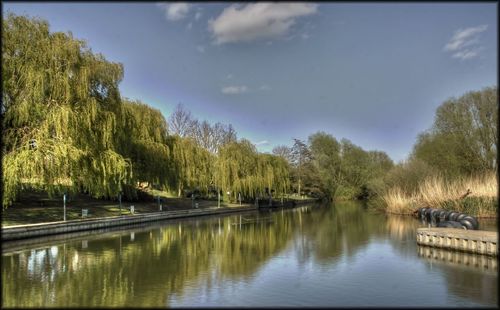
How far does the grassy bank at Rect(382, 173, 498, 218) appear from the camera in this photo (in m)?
31.9

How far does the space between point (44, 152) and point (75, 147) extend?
5.61ft

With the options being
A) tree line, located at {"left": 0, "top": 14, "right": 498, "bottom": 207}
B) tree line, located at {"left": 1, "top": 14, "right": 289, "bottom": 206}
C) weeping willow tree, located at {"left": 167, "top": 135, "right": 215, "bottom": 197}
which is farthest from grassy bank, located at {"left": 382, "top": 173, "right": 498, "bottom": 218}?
tree line, located at {"left": 1, "top": 14, "right": 289, "bottom": 206}

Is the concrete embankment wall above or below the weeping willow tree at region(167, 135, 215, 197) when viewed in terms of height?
below

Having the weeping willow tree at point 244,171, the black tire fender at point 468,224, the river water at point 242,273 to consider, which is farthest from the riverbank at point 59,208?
the black tire fender at point 468,224

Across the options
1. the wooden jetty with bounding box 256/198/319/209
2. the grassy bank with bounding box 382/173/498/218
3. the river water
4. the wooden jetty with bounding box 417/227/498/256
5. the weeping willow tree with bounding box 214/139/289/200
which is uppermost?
the weeping willow tree with bounding box 214/139/289/200

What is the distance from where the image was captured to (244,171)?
5144 centimetres

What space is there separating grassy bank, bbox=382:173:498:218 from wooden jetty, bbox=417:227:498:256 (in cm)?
1455

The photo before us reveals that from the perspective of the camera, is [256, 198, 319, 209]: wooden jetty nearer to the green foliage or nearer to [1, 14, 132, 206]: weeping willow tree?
the green foliage

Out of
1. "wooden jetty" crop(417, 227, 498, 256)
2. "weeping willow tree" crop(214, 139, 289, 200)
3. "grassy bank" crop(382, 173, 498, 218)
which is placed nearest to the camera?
"wooden jetty" crop(417, 227, 498, 256)

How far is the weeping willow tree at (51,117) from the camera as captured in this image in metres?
23.2

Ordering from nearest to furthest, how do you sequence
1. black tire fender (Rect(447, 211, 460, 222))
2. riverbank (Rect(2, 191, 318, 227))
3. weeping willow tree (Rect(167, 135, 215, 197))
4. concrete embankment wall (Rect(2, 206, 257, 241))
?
1. concrete embankment wall (Rect(2, 206, 257, 241))
2. riverbank (Rect(2, 191, 318, 227))
3. black tire fender (Rect(447, 211, 460, 222))
4. weeping willow tree (Rect(167, 135, 215, 197))

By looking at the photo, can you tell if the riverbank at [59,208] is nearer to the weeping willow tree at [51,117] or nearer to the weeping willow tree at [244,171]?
the weeping willow tree at [51,117]

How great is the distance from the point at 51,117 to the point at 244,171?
29318 millimetres

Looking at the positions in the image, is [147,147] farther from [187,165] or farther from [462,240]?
[462,240]
